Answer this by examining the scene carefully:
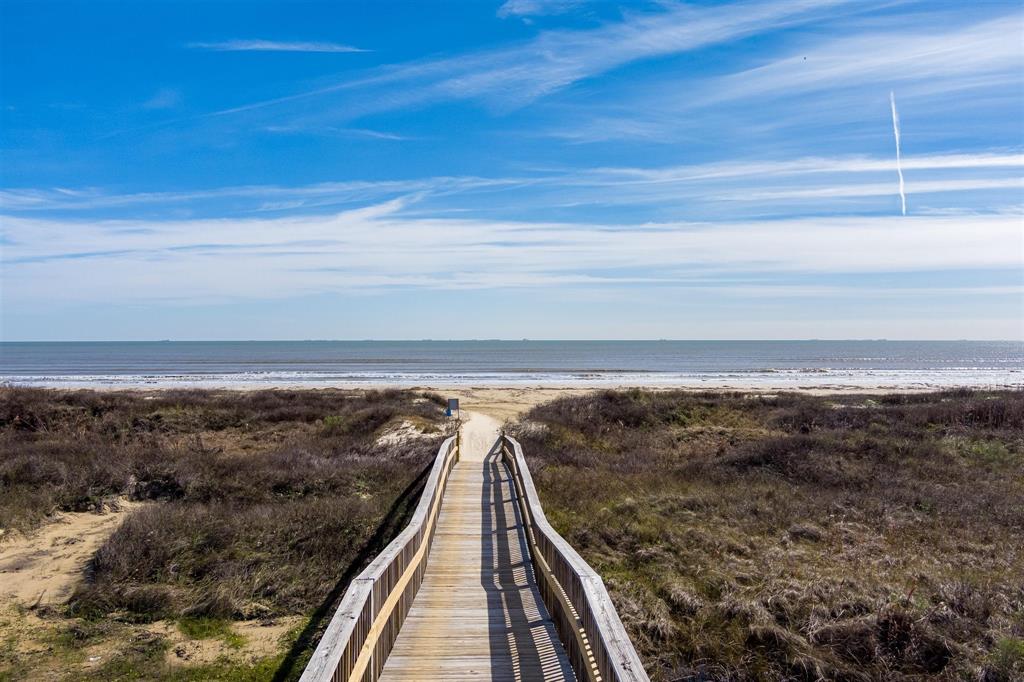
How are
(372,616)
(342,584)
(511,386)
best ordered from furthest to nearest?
(511,386) → (342,584) → (372,616)

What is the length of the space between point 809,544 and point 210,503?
507 inches

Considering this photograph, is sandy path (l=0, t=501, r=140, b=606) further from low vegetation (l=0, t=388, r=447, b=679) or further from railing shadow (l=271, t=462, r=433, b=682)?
railing shadow (l=271, t=462, r=433, b=682)

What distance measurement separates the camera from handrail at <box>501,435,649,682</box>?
4.46m

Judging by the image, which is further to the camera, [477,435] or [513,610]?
[477,435]

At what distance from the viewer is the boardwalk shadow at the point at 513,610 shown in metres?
6.20

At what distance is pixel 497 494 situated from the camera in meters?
14.8

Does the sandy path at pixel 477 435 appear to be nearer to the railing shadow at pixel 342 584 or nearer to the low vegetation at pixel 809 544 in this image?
the low vegetation at pixel 809 544

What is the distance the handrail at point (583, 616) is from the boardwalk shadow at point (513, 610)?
163 mm

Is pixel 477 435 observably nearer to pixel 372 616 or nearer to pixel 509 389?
pixel 372 616

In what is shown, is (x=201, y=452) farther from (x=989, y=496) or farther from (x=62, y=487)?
(x=989, y=496)

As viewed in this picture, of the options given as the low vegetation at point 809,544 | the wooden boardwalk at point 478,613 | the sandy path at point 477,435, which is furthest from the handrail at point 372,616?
the sandy path at point 477,435

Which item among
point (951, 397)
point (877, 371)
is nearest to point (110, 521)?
point (951, 397)

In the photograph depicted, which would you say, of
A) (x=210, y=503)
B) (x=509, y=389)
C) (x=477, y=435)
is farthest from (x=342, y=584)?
(x=509, y=389)

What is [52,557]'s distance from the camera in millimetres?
11711
